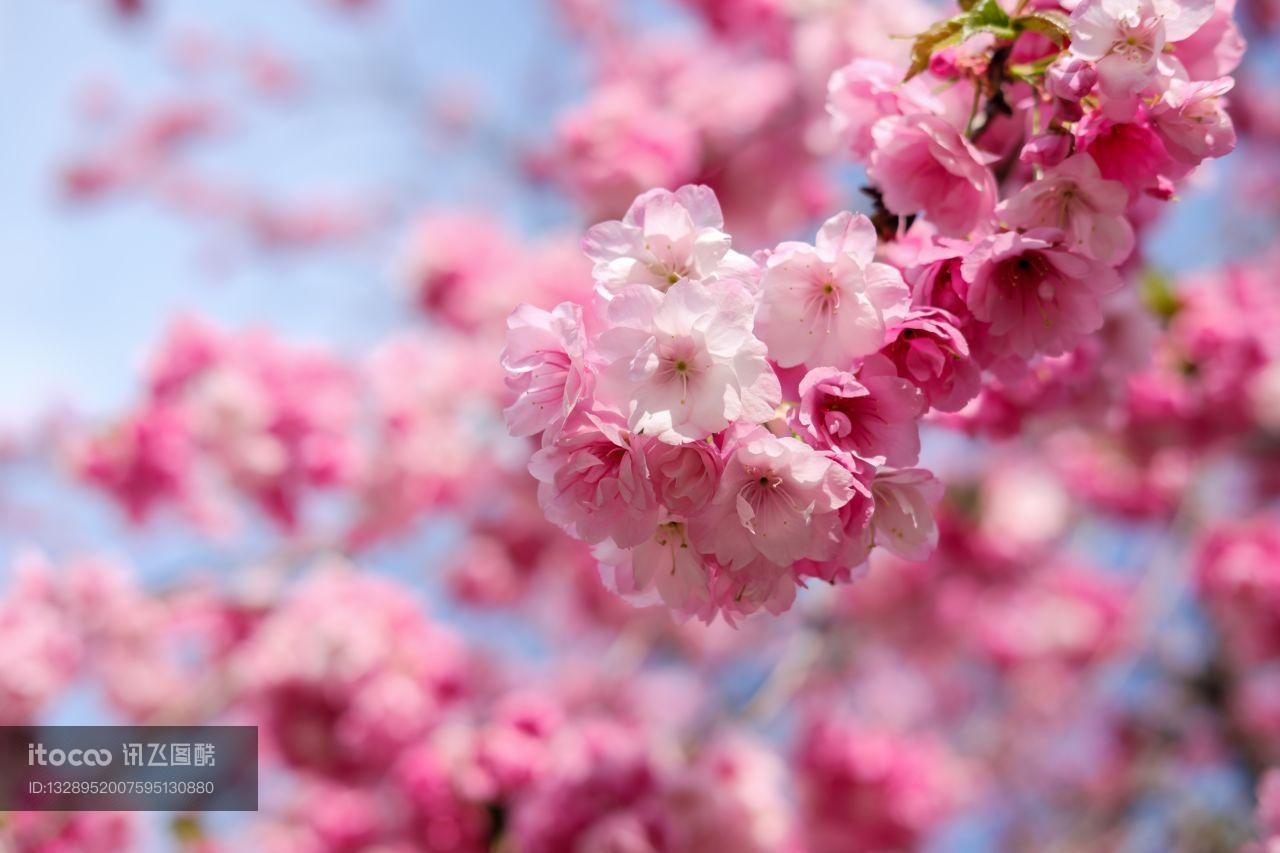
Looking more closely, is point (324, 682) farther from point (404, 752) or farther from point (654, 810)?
point (654, 810)

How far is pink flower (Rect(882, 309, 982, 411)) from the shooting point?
1.02 metres

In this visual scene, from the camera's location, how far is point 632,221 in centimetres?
111

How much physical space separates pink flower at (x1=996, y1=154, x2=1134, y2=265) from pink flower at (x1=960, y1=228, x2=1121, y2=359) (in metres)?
0.03

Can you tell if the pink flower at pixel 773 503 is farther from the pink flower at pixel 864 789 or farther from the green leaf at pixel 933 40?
the pink flower at pixel 864 789

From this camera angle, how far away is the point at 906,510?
110 cm

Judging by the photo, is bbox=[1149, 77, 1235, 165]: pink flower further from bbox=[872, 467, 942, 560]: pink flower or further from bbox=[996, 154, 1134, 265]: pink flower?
bbox=[872, 467, 942, 560]: pink flower

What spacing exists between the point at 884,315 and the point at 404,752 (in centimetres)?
239

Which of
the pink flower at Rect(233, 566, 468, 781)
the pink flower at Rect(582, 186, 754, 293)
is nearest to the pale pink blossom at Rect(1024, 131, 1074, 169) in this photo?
the pink flower at Rect(582, 186, 754, 293)

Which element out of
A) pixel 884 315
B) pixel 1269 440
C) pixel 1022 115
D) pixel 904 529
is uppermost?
pixel 1269 440

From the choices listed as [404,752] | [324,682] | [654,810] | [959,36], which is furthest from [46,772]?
[959,36]

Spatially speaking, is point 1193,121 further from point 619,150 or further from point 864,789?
point 864,789

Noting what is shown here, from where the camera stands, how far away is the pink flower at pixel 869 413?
99 cm

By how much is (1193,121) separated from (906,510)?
0.58 m

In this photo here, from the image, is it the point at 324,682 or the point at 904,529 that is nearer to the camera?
the point at 904,529
